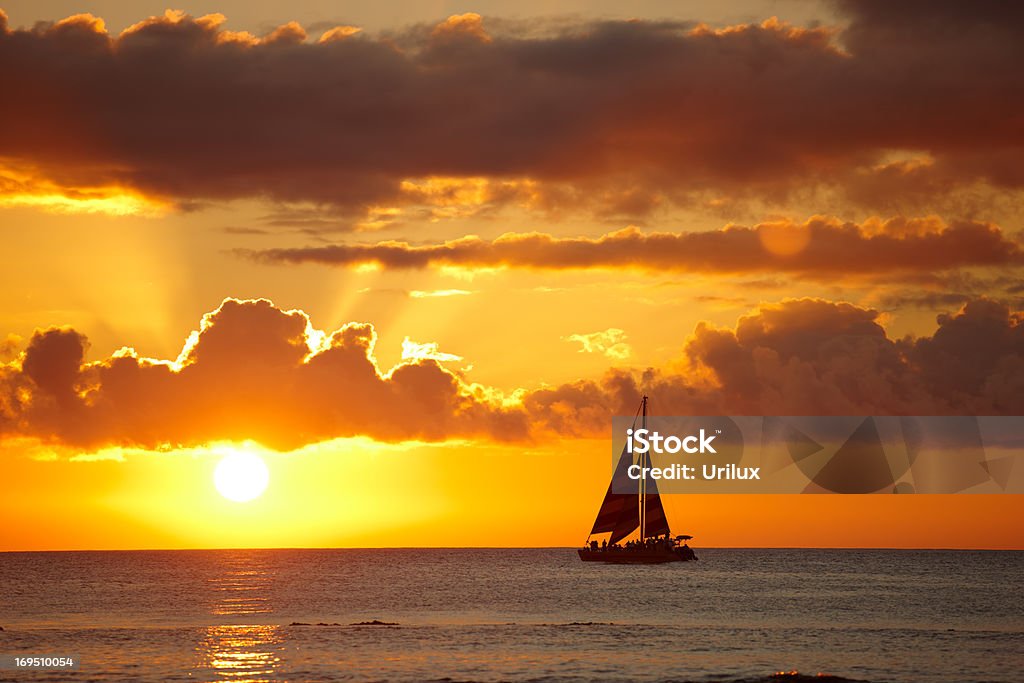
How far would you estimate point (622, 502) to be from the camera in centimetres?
19412

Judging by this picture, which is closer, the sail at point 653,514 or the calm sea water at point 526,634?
the calm sea water at point 526,634

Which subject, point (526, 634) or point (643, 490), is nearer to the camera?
point (526, 634)

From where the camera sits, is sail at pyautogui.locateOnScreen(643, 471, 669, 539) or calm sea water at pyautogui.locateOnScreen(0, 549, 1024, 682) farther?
sail at pyautogui.locateOnScreen(643, 471, 669, 539)

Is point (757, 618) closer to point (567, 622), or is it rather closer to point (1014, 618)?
point (567, 622)

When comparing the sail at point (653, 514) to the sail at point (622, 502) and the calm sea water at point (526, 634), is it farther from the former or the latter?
the calm sea water at point (526, 634)

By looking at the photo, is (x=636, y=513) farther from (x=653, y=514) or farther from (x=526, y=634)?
(x=526, y=634)

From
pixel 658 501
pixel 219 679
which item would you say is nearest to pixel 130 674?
pixel 219 679

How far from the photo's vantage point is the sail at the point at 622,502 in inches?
7594

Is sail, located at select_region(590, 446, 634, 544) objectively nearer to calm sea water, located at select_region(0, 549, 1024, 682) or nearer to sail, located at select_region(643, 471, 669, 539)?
sail, located at select_region(643, 471, 669, 539)

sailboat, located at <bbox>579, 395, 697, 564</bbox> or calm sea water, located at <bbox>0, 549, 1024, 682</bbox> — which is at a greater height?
sailboat, located at <bbox>579, 395, 697, 564</bbox>

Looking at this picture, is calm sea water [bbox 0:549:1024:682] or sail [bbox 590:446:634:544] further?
sail [bbox 590:446:634:544]

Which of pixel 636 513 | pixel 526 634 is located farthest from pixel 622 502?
pixel 526 634

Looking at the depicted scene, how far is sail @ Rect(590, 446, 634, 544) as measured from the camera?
193 m

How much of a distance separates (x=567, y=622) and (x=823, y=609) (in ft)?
118
